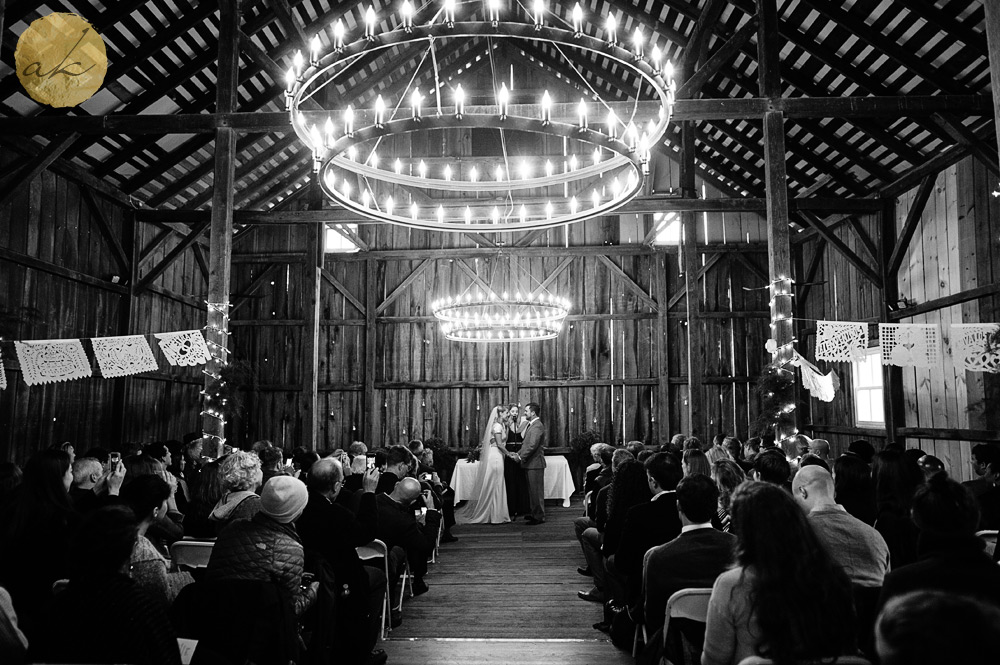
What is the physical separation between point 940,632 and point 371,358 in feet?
43.5

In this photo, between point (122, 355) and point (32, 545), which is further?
point (122, 355)

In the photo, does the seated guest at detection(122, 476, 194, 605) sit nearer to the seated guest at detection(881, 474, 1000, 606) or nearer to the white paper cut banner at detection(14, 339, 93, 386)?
the seated guest at detection(881, 474, 1000, 606)

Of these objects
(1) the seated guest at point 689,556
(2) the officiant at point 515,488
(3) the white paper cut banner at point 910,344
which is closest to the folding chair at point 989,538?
(1) the seated guest at point 689,556

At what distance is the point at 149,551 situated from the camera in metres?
2.93

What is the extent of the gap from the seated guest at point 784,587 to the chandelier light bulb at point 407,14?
245 centimetres

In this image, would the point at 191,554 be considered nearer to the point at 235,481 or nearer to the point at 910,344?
the point at 235,481

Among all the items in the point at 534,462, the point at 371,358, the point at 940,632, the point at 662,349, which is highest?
the point at 662,349

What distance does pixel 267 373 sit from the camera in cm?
1395

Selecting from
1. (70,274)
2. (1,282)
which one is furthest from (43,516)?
(70,274)

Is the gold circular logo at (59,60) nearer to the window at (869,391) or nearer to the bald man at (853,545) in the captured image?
the bald man at (853,545)

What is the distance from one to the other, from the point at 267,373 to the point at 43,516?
35.5 ft

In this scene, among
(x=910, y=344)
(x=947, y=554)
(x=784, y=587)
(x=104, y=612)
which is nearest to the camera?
(x=784, y=587)

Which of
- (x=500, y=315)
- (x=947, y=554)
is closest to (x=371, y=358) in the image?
(x=500, y=315)

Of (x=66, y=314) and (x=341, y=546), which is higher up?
(x=66, y=314)
